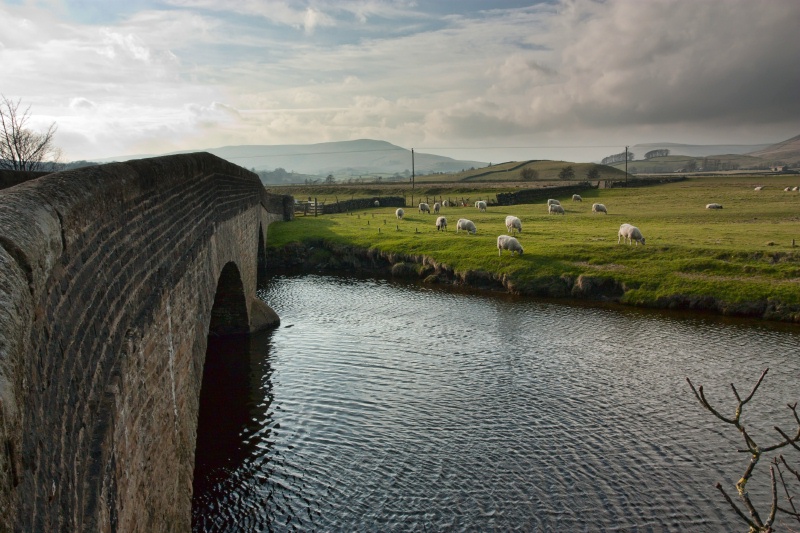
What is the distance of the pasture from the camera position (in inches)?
1012

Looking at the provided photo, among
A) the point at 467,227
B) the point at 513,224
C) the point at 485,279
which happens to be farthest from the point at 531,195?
the point at 485,279

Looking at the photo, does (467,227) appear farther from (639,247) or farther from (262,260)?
(262,260)

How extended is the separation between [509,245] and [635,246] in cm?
637

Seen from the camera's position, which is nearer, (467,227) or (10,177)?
(10,177)

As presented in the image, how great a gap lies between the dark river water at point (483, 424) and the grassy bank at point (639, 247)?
10.2 feet

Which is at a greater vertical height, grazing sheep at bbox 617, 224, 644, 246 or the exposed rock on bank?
grazing sheep at bbox 617, 224, 644, 246

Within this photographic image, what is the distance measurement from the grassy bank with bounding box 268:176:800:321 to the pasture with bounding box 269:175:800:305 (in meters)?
0.05

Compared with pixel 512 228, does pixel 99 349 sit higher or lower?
higher

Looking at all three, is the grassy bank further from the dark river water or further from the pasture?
the dark river water

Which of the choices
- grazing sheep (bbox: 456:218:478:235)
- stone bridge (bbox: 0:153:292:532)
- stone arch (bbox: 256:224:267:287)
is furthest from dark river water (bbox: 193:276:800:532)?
grazing sheep (bbox: 456:218:478:235)

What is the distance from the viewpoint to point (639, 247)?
30.1 meters

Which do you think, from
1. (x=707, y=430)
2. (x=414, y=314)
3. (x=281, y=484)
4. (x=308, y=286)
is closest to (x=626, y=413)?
(x=707, y=430)

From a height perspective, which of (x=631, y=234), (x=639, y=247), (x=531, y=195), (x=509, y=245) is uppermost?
(x=531, y=195)

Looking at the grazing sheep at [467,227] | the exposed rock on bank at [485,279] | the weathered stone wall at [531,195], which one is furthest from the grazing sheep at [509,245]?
the weathered stone wall at [531,195]
